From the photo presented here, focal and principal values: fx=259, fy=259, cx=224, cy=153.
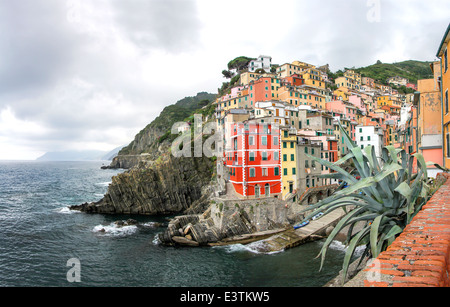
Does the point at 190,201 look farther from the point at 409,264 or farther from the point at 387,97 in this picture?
the point at 387,97

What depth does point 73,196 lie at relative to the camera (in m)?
71.7

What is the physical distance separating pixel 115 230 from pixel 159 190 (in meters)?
15.9

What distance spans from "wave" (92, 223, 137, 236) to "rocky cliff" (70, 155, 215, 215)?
10.9 m

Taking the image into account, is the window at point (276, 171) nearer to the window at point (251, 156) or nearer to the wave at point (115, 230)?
the window at point (251, 156)

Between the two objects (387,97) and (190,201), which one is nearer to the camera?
(190,201)

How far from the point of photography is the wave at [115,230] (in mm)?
38500

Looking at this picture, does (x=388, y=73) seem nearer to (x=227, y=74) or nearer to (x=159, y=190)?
(x=227, y=74)

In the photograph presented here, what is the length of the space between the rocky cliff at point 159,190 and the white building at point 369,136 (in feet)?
114

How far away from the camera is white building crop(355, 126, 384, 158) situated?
59.0 m

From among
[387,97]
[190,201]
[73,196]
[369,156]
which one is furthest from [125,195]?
[387,97]

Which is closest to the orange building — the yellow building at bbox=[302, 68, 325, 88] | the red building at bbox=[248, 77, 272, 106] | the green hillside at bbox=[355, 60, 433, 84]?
the red building at bbox=[248, 77, 272, 106]

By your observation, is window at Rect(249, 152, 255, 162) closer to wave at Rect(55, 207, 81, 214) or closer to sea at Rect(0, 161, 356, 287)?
sea at Rect(0, 161, 356, 287)

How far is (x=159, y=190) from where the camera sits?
180ft

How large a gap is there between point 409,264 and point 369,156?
16.4 feet
